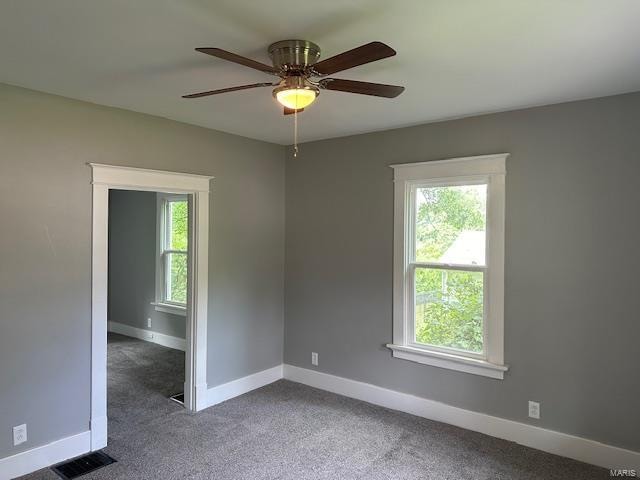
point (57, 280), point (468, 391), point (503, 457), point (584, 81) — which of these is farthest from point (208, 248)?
point (584, 81)

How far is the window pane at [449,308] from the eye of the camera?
11.5 feet

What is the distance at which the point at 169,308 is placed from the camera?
583 cm

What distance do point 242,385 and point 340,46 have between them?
130 inches

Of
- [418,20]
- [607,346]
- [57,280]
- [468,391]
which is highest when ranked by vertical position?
[418,20]

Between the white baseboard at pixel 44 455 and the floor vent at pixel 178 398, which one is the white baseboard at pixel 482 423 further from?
the white baseboard at pixel 44 455

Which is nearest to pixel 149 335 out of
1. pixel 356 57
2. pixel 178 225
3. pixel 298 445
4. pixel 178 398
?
pixel 178 225

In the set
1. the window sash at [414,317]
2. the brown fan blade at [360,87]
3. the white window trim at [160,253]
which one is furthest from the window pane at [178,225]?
the brown fan blade at [360,87]

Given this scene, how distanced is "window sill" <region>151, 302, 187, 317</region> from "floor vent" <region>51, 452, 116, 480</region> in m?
2.66

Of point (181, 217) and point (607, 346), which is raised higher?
point (181, 217)

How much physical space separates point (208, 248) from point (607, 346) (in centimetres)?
318

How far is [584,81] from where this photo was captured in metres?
2.62

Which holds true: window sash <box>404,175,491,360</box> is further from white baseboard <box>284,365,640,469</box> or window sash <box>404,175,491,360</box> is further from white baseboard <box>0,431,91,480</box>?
white baseboard <box>0,431,91,480</box>

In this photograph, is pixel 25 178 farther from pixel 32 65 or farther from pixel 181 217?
pixel 181 217

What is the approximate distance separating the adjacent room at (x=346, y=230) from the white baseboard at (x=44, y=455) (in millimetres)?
13
